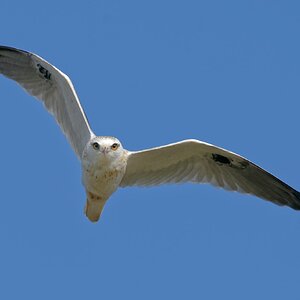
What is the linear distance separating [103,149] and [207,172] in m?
1.81

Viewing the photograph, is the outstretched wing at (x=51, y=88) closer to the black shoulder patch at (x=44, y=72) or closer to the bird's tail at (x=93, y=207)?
the black shoulder patch at (x=44, y=72)

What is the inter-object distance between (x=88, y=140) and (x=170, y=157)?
110 centimetres

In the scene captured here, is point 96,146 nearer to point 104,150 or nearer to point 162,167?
point 104,150

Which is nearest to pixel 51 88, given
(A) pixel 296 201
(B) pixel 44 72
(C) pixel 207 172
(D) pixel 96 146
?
(B) pixel 44 72

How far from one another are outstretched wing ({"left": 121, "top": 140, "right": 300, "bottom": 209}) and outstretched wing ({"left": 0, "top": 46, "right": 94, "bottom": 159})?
846 mm

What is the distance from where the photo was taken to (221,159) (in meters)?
11.8

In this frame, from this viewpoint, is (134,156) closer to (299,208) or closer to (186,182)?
(186,182)

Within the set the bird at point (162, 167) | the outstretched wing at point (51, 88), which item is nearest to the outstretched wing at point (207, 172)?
the bird at point (162, 167)

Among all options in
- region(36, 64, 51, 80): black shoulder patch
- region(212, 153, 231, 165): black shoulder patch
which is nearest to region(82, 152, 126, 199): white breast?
region(212, 153, 231, 165): black shoulder patch

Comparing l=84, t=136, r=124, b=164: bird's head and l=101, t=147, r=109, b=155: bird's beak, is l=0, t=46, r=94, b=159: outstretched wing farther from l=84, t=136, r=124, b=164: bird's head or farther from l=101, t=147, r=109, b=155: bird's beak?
l=101, t=147, r=109, b=155: bird's beak

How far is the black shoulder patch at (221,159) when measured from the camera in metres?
11.8

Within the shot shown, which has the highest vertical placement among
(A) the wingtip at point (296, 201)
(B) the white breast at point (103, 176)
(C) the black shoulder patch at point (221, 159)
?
(C) the black shoulder patch at point (221, 159)

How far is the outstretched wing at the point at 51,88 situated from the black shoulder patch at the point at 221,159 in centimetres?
165

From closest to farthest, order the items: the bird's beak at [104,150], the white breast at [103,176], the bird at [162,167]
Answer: the bird's beak at [104,150], the white breast at [103,176], the bird at [162,167]
